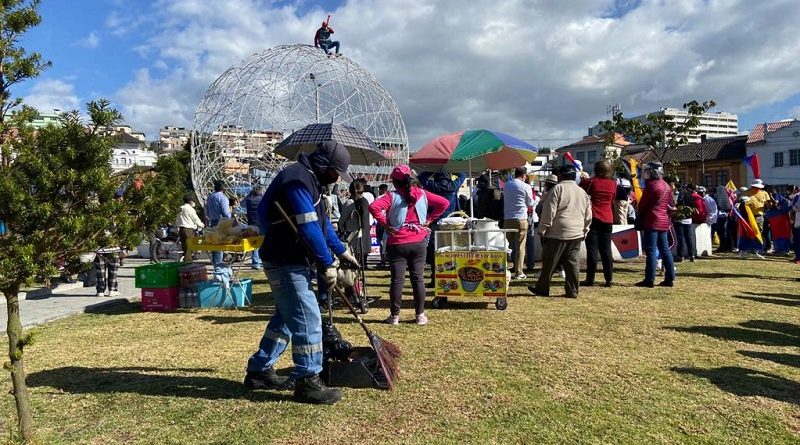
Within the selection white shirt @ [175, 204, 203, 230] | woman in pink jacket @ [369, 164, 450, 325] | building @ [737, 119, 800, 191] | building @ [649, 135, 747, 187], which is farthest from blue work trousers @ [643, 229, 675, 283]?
building @ [737, 119, 800, 191]

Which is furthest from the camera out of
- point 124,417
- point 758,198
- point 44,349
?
point 758,198

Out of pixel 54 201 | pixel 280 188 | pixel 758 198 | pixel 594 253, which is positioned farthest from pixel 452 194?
pixel 758 198

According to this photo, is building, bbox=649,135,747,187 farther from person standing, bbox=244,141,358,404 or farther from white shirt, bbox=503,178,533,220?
person standing, bbox=244,141,358,404

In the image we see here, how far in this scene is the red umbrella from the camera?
860 centimetres

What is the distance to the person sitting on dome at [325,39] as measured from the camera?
485 inches

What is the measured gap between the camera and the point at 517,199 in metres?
8.91

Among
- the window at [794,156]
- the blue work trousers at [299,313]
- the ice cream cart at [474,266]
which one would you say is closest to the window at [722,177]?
the window at [794,156]

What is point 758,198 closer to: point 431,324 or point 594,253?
point 594,253

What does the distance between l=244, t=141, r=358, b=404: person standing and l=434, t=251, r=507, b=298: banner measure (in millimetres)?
3182

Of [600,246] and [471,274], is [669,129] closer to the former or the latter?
[600,246]

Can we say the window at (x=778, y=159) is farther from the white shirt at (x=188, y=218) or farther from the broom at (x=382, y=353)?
the broom at (x=382, y=353)

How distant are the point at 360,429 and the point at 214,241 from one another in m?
4.48

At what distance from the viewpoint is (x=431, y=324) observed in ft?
19.8

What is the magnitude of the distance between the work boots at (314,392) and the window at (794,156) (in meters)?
61.5
